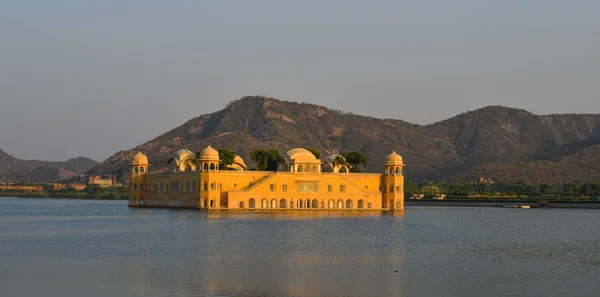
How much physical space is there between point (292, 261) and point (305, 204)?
5205cm

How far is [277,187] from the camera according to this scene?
8550 cm

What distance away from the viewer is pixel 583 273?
3206cm

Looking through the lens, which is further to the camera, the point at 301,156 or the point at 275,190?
the point at 301,156

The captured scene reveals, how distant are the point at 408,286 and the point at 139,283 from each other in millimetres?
8749

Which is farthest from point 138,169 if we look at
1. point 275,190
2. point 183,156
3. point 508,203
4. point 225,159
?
point 508,203

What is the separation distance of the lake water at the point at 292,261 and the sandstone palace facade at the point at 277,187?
2547 centimetres

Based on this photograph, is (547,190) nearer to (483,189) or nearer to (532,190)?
(532,190)

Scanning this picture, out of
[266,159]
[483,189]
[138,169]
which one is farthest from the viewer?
[483,189]

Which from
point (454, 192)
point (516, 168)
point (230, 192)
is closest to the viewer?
point (230, 192)

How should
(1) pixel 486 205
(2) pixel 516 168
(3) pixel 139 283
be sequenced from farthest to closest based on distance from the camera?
(2) pixel 516 168 < (1) pixel 486 205 < (3) pixel 139 283

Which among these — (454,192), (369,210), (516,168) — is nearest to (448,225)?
(369,210)

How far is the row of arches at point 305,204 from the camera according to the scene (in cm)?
8438

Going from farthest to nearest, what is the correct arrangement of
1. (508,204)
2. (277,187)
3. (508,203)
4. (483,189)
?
(483,189), (508,203), (508,204), (277,187)

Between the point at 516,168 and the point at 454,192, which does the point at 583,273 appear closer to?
the point at 454,192
